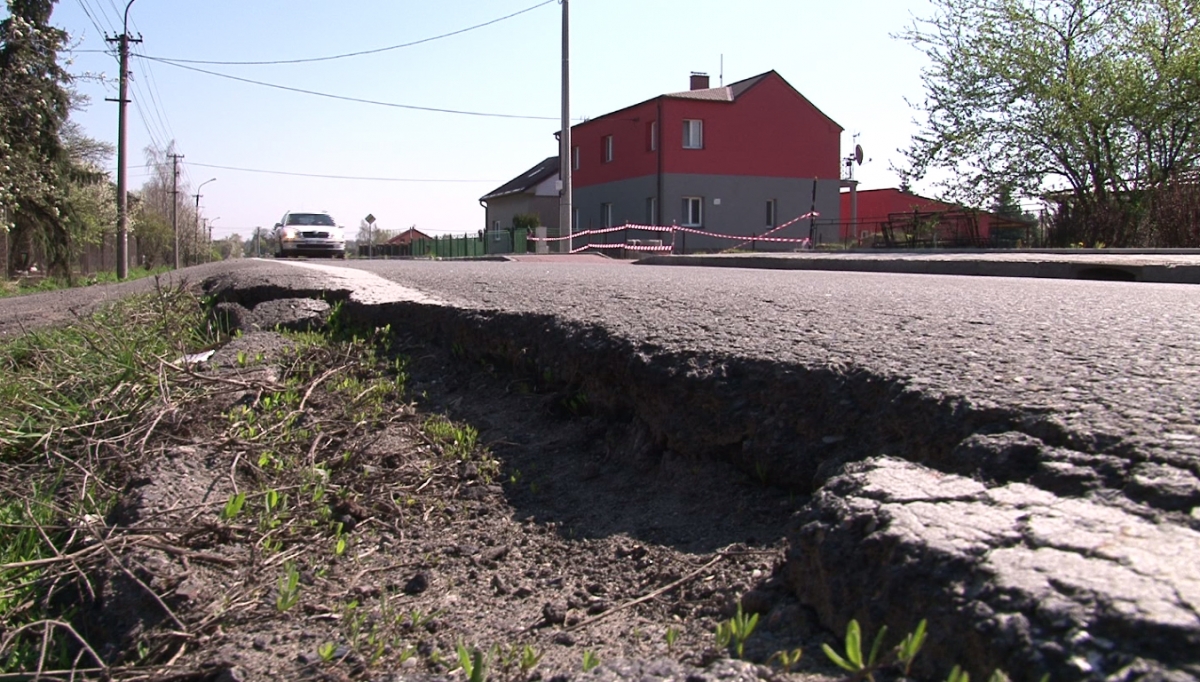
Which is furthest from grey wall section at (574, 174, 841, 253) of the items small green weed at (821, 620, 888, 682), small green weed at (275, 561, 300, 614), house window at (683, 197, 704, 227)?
small green weed at (821, 620, 888, 682)

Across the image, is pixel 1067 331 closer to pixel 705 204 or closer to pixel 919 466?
pixel 919 466

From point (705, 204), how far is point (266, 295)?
34.6m

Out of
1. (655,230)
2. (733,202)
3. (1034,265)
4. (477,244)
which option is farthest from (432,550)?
(477,244)

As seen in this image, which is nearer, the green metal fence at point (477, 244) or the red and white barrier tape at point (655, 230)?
the red and white barrier tape at point (655, 230)

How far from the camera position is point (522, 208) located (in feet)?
167

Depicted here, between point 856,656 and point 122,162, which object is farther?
point 122,162

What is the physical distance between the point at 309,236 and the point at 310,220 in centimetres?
164

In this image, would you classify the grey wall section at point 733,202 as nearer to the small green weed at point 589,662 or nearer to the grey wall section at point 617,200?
the grey wall section at point 617,200

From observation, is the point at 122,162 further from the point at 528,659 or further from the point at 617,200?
the point at 528,659

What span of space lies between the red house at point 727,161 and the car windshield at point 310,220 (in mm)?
12257

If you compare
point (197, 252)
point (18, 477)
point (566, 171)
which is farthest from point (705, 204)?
point (197, 252)

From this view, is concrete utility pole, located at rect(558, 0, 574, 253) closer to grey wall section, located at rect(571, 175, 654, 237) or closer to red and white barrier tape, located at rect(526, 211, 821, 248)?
red and white barrier tape, located at rect(526, 211, 821, 248)

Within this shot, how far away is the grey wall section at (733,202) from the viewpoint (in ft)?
126

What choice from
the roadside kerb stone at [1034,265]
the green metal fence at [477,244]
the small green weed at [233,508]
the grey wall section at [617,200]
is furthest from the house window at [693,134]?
the small green weed at [233,508]
